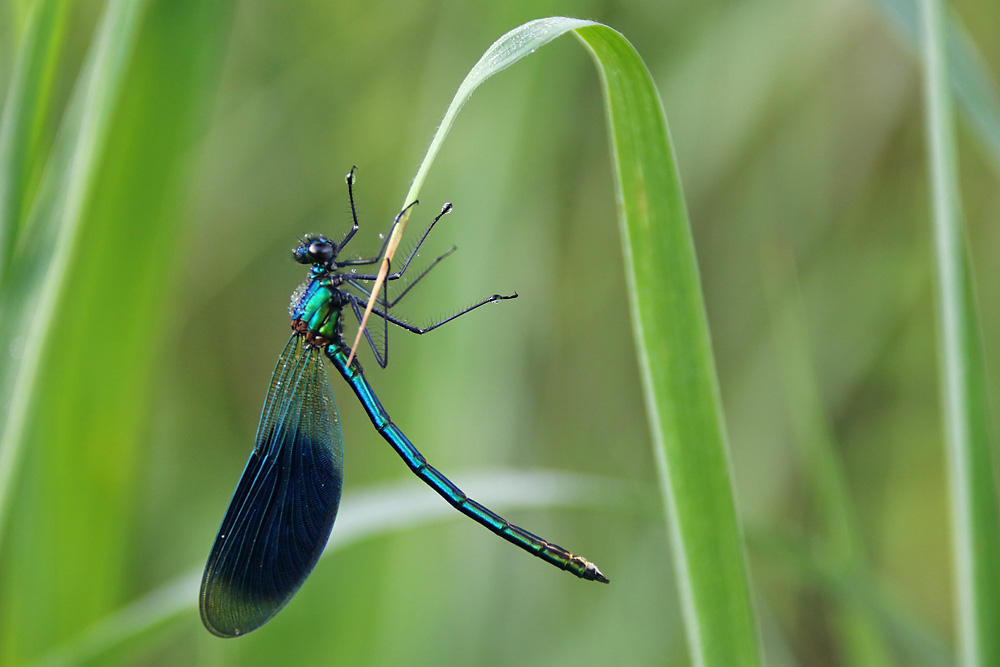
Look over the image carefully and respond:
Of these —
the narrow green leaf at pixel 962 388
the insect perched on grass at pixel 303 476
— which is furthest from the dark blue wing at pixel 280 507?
the narrow green leaf at pixel 962 388

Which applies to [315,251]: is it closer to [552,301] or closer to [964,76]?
[552,301]

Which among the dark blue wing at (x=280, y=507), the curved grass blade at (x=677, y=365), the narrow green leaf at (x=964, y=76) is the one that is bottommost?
the dark blue wing at (x=280, y=507)

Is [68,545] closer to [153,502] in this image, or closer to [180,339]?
[153,502]

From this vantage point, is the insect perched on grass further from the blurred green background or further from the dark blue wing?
the blurred green background

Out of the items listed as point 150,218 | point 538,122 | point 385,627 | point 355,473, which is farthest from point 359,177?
point 385,627

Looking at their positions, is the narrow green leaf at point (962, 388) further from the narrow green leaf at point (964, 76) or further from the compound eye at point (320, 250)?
the compound eye at point (320, 250)

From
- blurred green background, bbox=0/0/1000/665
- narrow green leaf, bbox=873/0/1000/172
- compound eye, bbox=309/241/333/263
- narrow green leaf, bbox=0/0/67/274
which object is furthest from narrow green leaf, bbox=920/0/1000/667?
compound eye, bbox=309/241/333/263

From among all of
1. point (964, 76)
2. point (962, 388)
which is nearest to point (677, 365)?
point (962, 388)
